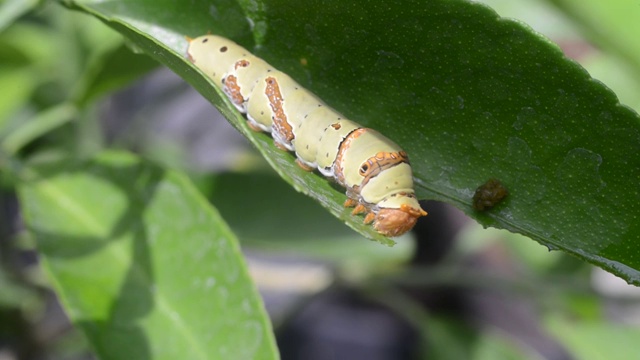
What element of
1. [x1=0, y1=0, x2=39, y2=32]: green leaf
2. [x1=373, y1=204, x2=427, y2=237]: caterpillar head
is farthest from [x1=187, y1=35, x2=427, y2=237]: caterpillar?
[x1=0, y1=0, x2=39, y2=32]: green leaf

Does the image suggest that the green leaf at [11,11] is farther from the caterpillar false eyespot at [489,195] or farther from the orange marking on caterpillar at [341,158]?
the caterpillar false eyespot at [489,195]

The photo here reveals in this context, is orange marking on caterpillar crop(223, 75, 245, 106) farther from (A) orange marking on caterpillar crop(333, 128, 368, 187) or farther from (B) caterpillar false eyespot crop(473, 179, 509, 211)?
(B) caterpillar false eyespot crop(473, 179, 509, 211)

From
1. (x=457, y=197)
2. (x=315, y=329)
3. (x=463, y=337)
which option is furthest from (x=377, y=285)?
(x=457, y=197)

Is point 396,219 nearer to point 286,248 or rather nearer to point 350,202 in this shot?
point 350,202

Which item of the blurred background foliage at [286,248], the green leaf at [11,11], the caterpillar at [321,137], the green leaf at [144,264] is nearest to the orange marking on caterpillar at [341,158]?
the caterpillar at [321,137]

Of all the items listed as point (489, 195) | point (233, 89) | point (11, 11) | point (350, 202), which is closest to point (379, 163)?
point (350, 202)
